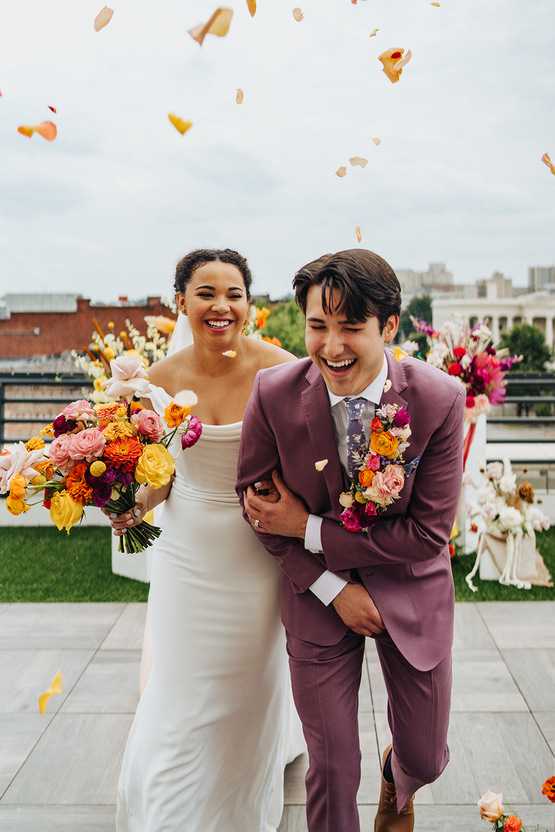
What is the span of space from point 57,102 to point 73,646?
104 inches

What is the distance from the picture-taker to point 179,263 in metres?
2.29

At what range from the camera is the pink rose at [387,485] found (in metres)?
1.61

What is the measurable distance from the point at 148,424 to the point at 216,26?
982 mm

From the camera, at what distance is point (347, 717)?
183cm

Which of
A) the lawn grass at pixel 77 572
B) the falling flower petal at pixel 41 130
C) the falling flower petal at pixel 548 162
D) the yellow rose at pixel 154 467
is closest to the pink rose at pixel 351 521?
the yellow rose at pixel 154 467

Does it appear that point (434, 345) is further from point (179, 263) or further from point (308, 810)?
point (308, 810)

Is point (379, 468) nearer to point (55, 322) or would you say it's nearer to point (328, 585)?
point (328, 585)

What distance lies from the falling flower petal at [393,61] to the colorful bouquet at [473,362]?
214 cm

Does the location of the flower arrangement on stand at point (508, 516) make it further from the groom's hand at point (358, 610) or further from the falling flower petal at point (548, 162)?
the falling flower petal at point (548, 162)

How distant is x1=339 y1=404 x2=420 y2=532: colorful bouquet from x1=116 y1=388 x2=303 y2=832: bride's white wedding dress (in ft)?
1.75

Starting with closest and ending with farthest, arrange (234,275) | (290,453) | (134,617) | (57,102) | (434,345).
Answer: (290,453) < (57,102) < (234,275) < (134,617) < (434,345)

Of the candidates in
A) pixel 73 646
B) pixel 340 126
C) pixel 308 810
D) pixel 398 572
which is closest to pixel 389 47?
pixel 340 126

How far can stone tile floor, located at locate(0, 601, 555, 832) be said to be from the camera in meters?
2.36

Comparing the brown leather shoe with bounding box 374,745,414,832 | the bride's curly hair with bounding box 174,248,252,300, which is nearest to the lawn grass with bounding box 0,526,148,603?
the brown leather shoe with bounding box 374,745,414,832
